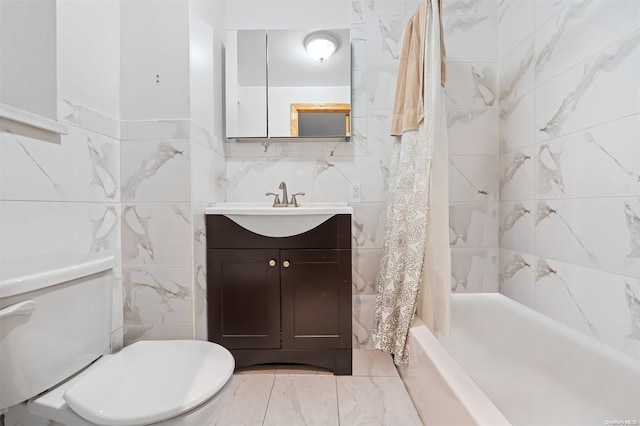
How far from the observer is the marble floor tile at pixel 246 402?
4.27 ft

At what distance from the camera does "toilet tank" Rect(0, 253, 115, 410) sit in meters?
0.74

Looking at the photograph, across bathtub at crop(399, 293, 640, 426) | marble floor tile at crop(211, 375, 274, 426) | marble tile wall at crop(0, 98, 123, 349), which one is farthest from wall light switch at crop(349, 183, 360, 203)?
marble tile wall at crop(0, 98, 123, 349)

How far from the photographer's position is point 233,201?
1962mm

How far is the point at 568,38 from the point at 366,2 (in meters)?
1.15

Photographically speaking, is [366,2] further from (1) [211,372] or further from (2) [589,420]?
(2) [589,420]

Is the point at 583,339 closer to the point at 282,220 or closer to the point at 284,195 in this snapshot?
the point at 282,220

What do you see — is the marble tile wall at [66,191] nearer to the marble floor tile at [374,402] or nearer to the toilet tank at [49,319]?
the toilet tank at [49,319]

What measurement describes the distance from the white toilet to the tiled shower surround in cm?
26

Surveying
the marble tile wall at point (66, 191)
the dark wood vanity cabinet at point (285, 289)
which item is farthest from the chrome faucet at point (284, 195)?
the marble tile wall at point (66, 191)

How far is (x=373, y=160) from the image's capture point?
1.93 m

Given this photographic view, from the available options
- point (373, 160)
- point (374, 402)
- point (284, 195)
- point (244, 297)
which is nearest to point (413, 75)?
point (373, 160)

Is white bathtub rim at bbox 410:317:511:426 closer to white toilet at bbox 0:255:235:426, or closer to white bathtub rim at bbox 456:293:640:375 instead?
white bathtub rim at bbox 456:293:640:375

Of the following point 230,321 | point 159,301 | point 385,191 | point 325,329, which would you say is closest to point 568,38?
point 385,191

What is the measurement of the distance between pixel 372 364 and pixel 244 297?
84 centimetres
